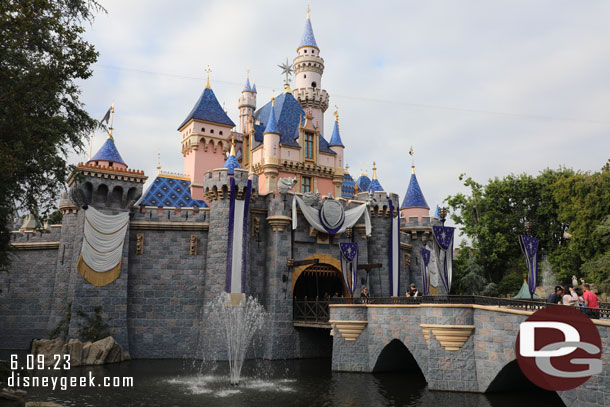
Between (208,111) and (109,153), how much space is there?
10062 mm

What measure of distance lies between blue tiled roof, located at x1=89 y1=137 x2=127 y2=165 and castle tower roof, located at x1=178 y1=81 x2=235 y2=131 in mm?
8311

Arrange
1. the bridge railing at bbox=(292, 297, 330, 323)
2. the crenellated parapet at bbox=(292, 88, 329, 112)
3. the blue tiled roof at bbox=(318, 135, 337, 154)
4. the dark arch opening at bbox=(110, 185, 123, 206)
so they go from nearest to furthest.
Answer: the bridge railing at bbox=(292, 297, 330, 323), the dark arch opening at bbox=(110, 185, 123, 206), the blue tiled roof at bbox=(318, 135, 337, 154), the crenellated parapet at bbox=(292, 88, 329, 112)

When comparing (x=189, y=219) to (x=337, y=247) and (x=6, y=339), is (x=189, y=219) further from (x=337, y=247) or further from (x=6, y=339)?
(x=6, y=339)

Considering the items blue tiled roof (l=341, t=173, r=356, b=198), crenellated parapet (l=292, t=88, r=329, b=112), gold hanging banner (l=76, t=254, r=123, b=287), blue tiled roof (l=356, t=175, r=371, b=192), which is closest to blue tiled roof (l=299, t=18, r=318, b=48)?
crenellated parapet (l=292, t=88, r=329, b=112)

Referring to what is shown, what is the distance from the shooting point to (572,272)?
35.0 metres

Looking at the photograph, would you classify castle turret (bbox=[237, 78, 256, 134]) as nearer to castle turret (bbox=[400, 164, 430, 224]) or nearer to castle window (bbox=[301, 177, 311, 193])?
castle window (bbox=[301, 177, 311, 193])

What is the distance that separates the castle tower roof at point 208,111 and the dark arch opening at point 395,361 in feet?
Result: 69.8

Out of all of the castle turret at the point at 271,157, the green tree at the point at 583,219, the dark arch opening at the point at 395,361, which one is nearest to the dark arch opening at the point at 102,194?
the castle turret at the point at 271,157

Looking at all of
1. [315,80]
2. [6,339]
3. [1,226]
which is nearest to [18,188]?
[1,226]

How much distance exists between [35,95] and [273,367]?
15.3 metres

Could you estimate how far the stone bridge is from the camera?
14203 millimetres

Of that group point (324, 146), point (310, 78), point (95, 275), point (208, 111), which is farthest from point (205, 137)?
point (95, 275)

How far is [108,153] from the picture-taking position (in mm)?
26969

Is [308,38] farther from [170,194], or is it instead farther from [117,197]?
[117,197]
